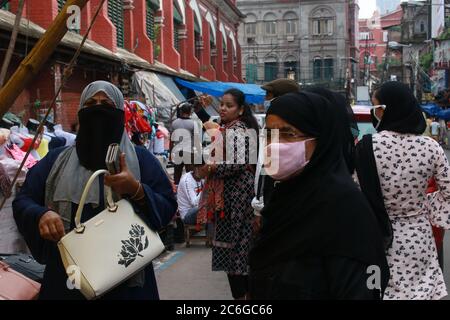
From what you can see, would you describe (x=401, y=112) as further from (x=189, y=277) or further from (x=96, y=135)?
(x=189, y=277)

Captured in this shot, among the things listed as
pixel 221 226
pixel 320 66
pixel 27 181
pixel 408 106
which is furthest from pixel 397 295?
pixel 320 66

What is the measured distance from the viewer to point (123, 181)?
2635mm

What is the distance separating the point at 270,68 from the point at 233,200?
54.7 m

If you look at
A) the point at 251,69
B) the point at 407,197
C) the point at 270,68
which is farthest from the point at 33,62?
the point at 270,68

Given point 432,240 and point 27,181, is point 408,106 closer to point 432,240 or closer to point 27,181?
point 432,240

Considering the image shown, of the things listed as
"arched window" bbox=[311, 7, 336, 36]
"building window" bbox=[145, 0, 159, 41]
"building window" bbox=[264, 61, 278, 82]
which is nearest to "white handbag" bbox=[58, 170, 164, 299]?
"building window" bbox=[145, 0, 159, 41]

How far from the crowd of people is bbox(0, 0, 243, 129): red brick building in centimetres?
80

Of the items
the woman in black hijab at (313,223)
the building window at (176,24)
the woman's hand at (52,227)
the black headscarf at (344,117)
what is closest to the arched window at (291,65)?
the building window at (176,24)

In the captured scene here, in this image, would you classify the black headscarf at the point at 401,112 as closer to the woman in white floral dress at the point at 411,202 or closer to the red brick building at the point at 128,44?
the woman in white floral dress at the point at 411,202

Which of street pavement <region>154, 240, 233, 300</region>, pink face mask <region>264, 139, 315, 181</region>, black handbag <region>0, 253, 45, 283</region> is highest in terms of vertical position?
pink face mask <region>264, 139, 315, 181</region>

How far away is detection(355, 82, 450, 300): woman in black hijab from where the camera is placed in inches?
150

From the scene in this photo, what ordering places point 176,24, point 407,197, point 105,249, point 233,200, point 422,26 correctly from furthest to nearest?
point 422,26 → point 176,24 → point 233,200 → point 407,197 → point 105,249

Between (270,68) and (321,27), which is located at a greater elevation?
(321,27)

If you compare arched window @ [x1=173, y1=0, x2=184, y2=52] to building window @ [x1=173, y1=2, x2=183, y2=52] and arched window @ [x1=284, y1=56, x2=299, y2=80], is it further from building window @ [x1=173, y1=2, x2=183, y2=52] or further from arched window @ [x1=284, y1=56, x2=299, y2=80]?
arched window @ [x1=284, y1=56, x2=299, y2=80]
